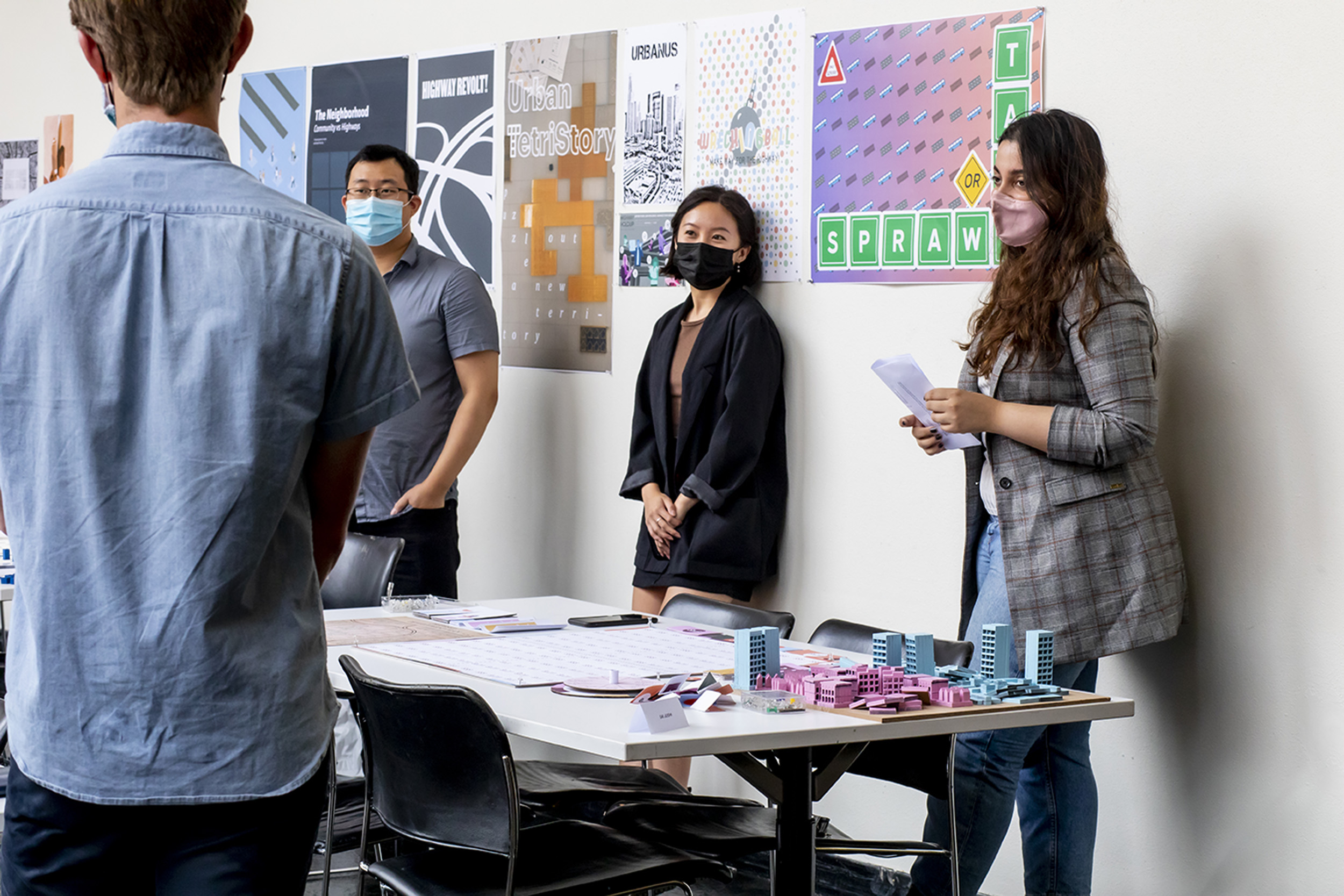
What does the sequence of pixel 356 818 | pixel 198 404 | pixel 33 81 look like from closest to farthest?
pixel 198 404
pixel 356 818
pixel 33 81

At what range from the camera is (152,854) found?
1.33 meters

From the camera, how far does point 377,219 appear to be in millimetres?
4453

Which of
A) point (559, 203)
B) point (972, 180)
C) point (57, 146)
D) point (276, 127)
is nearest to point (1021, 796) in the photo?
point (972, 180)

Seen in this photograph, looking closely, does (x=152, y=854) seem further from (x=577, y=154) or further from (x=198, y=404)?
(x=577, y=154)

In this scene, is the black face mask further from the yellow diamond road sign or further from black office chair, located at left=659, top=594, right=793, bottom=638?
black office chair, located at left=659, top=594, right=793, bottom=638

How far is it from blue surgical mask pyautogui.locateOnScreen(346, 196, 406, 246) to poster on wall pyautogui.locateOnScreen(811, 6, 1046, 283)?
1325 millimetres

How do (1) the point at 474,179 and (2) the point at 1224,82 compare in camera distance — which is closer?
(2) the point at 1224,82

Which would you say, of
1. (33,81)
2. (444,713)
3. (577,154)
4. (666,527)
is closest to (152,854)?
(444,713)

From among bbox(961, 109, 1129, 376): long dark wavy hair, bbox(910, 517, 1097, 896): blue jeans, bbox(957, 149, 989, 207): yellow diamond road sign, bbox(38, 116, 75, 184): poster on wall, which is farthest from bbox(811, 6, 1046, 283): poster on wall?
bbox(38, 116, 75, 184): poster on wall

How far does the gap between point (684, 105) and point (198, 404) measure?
3.31 meters

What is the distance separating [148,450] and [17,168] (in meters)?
6.66

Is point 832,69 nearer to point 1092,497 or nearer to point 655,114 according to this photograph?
point 655,114

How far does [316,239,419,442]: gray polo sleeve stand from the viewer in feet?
4.40

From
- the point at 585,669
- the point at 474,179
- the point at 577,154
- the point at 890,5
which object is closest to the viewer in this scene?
the point at 585,669
